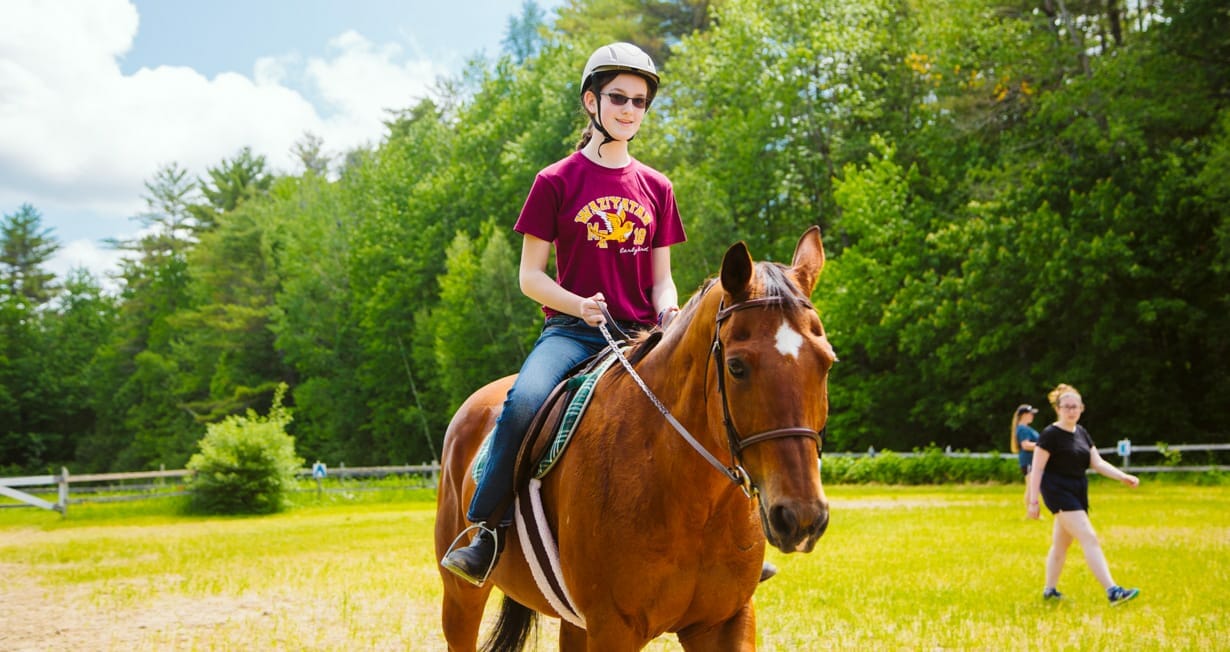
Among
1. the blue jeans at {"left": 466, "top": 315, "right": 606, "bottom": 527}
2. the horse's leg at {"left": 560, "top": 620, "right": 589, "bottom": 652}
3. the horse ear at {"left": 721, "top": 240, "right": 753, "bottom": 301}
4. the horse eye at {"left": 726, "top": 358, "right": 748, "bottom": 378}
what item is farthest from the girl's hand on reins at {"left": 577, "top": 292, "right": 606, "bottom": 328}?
the horse's leg at {"left": 560, "top": 620, "right": 589, "bottom": 652}

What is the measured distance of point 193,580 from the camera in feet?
49.1

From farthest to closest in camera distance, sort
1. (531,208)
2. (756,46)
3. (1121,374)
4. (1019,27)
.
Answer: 1. (756,46)
2. (1019,27)
3. (1121,374)
4. (531,208)

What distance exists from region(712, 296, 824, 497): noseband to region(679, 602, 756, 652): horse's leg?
769 millimetres

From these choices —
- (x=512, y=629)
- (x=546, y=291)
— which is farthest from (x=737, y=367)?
(x=512, y=629)

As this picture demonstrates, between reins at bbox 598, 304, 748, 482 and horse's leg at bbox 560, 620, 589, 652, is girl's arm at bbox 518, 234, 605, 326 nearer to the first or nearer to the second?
reins at bbox 598, 304, 748, 482

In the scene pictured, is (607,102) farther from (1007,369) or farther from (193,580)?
(1007,369)

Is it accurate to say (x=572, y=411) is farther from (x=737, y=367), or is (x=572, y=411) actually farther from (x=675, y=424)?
(x=737, y=367)

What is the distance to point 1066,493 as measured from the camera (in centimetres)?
1074

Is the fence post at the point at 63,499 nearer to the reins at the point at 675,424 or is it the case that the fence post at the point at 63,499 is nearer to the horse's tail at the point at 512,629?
the horse's tail at the point at 512,629

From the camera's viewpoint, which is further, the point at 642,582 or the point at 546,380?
the point at 546,380

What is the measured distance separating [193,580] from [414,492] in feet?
70.2

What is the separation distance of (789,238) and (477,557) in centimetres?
4077

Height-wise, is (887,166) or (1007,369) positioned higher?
(887,166)

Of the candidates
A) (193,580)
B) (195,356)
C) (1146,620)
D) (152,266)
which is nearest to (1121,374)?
(1146,620)
